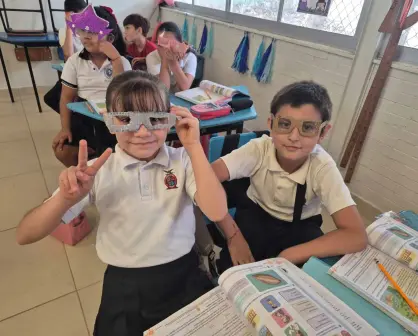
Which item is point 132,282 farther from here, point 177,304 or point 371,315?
point 371,315

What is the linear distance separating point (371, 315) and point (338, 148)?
206 centimetres

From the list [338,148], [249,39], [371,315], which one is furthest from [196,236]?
[249,39]

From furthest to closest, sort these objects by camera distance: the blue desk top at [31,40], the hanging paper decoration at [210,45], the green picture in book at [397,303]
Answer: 1. the hanging paper decoration at [210,45]
2. the blue desk top at [31,40]
3. the green picture in book at [397,303]

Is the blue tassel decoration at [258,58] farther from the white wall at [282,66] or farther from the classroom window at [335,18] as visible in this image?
the classroom window at [335,18]

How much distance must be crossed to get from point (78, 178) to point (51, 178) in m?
2.03

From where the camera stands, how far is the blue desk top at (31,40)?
3368mm

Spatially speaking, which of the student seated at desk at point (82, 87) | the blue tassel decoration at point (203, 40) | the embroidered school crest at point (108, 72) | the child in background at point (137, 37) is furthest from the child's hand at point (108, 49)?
the blue tassel decoration at point (203, 40)

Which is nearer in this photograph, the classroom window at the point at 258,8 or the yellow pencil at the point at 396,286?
the yellow pencil at the point at 396,286

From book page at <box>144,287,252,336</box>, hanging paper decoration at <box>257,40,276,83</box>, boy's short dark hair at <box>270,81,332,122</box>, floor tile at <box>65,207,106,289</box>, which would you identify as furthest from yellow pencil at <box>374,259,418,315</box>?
hanging paper decoration at <box>257,40,276,83</box>

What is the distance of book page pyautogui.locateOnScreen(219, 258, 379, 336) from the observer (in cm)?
61

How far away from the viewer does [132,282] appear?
1.03 meters

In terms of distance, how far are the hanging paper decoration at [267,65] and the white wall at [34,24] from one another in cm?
271

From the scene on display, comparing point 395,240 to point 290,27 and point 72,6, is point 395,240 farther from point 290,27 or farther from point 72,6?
point 72,6

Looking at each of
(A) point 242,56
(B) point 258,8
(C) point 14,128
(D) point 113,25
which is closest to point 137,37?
(D) point 113,25
